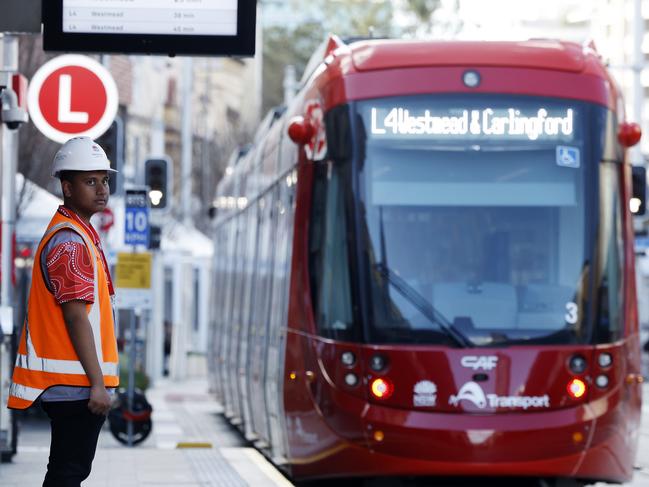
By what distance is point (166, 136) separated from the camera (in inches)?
2411

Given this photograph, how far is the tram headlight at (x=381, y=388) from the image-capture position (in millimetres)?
11328

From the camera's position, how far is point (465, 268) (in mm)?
11641

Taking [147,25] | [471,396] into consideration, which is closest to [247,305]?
[471,396]

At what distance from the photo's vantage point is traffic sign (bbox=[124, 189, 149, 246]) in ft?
71.1

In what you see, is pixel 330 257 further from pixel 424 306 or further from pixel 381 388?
pixel 381 388

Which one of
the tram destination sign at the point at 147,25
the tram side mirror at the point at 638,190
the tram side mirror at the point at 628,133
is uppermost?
the tram destination sign at the point at 147,25

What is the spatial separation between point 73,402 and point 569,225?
17.8 ft

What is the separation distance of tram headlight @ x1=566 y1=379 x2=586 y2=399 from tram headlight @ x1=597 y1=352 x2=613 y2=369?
0.21 m

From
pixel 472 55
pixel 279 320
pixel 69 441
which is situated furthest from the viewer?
pixel 279 320

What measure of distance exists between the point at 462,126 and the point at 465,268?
97cm

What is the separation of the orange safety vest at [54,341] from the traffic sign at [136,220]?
14516 millimetres

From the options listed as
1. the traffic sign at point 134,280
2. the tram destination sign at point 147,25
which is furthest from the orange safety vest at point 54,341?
the traffic sign at point 134,280

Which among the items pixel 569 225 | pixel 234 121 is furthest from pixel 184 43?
pixel 234 121

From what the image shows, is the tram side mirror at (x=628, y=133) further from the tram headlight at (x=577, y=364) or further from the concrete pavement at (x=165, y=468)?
the concrete pavement at (x=165, y=468)
